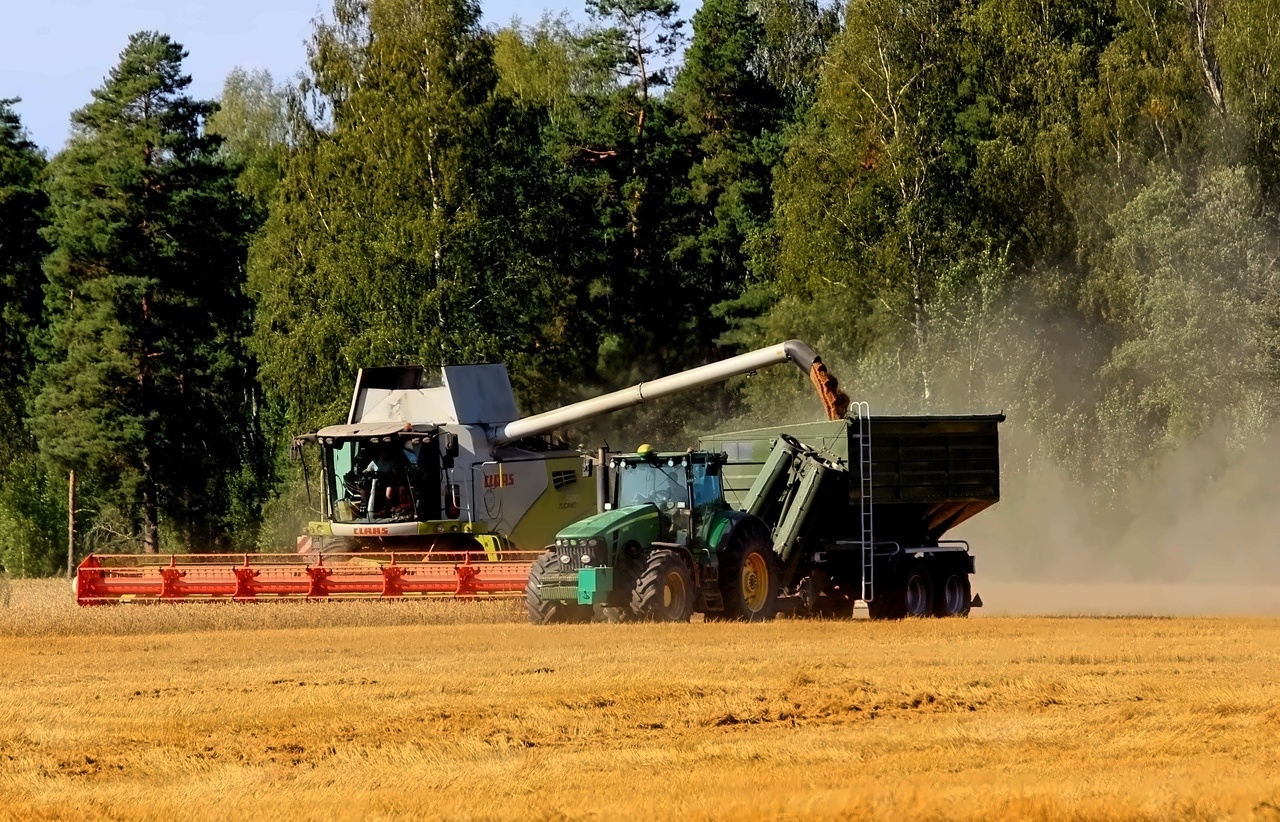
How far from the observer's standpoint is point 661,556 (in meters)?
20.5

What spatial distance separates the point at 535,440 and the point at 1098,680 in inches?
665

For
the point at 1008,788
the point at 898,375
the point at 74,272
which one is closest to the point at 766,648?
the point at 1008,788

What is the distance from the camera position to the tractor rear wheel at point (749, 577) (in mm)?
21031

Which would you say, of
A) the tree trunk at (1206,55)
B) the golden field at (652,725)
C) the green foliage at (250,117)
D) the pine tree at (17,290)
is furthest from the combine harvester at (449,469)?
the green foliage at (250,117)

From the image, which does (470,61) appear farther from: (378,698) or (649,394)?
(378,698)

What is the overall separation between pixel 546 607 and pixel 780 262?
22932 mm

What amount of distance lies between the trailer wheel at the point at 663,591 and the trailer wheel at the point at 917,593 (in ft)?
13.1

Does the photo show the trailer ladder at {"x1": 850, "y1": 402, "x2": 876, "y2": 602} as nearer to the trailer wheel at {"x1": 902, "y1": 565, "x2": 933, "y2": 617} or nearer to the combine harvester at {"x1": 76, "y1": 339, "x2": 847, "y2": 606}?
the trailer wheel at {"x1": 902, "y1": 565, "x2": 933, "y2": 617}

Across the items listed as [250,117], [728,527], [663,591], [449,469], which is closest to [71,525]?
[449,469]

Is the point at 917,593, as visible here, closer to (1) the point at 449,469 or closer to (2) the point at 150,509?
(1) the point at 449,469

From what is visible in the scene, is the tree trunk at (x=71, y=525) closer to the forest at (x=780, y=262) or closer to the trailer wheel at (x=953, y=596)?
the forest at (x=780, y=262)

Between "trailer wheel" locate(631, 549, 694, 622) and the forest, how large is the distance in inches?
742

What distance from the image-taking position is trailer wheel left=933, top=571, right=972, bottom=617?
24.0m

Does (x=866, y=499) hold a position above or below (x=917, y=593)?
above
